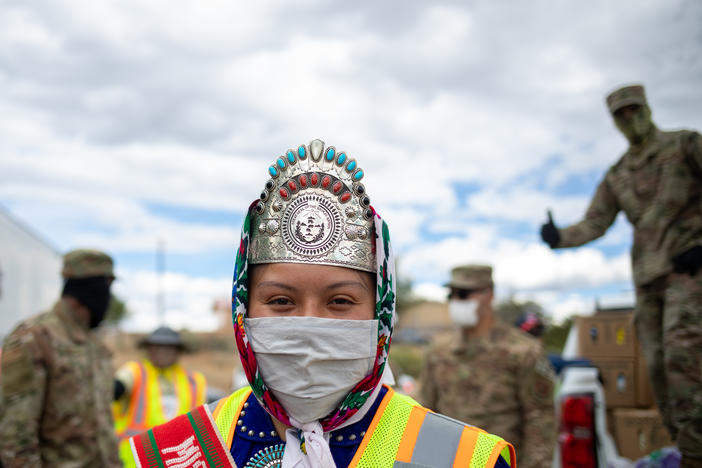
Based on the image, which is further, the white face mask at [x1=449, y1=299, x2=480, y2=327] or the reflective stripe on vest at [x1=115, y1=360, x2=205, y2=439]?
the reflective stripe on vest at [x1=115, y1=360, x2=205, y2=439]

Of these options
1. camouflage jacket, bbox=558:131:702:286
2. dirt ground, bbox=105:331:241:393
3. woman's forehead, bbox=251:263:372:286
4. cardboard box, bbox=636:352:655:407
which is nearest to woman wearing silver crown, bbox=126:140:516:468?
woman's forehead, bbox=251:263:372:286

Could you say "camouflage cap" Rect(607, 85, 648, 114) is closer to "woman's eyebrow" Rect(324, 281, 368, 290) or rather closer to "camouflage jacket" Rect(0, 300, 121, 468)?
"woman's eyebrow" Rect(324, 281, 368, 290)

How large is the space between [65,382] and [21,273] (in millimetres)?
9980

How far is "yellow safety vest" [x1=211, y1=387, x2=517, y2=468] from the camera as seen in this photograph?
1.68 m

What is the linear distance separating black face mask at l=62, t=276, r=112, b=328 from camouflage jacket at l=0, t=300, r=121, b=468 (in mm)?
122

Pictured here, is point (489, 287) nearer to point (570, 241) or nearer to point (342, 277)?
point (570, 241)

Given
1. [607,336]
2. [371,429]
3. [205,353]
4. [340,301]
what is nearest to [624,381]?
[607,336]

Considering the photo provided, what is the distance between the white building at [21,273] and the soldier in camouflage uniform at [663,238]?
9.87 metres

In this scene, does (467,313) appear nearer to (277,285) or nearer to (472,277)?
(472,277)

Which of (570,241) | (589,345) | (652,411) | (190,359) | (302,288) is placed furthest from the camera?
(190,359)

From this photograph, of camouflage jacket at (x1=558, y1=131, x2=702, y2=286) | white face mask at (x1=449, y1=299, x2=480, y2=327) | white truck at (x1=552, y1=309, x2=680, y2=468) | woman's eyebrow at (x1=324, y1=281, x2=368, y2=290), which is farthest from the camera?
white face mask at (x1=449, y1=299, x2=480, y2=327)

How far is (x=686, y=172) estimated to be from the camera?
331 centimetres

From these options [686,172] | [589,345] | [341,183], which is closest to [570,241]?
[686,172]

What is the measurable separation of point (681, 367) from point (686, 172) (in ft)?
3.74
